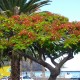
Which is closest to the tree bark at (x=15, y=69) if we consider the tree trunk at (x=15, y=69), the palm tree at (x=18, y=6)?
the tree trunk at (x=15, y=69)

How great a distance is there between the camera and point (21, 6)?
26.1m

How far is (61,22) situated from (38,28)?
75.1 inches

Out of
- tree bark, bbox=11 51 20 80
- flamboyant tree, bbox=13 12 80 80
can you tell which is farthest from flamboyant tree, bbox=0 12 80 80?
tree bark, bbox=11 51 20 80

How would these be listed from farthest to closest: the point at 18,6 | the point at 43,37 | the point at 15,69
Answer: the point at 18,6 < the point at 15,69 < the point at 43,37

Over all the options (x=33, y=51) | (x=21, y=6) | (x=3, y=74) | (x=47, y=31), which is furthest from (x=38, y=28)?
(x=3, y=74)

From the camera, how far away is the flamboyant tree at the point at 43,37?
17.9 meters

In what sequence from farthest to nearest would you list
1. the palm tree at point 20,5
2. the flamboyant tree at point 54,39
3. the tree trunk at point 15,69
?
the palm tree at point 20,5 → the tree trunk at point 15,69 → the flamboyant tree at point 54,39

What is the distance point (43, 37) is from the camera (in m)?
17.7

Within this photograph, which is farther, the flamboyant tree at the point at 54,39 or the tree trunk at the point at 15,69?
the tree trunk at the point at 15,69

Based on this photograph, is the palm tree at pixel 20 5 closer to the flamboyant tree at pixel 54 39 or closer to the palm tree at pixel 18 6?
the palm tree at pixel 18 6

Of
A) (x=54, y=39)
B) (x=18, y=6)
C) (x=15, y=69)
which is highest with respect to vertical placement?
(x=18, y=6)

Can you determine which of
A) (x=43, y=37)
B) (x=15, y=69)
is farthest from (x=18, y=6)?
(x=43, y=37)

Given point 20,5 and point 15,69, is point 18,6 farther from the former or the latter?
point 15,69

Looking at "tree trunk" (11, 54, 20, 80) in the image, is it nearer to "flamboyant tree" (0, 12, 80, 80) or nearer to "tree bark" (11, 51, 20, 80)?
"tree bark" (11, 51, 20, 80)
